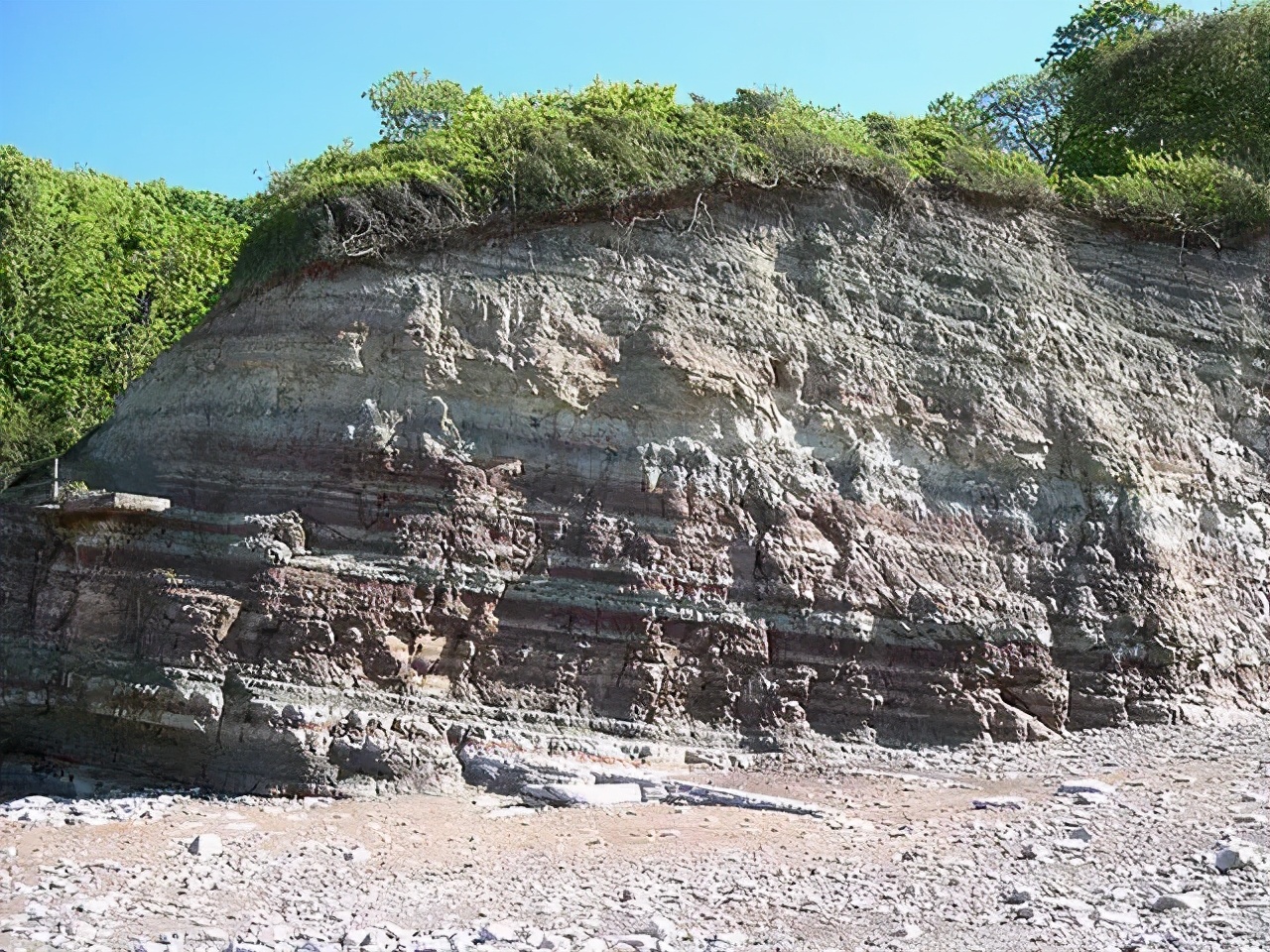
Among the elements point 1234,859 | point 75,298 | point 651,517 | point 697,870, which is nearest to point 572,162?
point 651,517

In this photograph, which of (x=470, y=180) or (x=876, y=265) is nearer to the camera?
(x=470, y=180)

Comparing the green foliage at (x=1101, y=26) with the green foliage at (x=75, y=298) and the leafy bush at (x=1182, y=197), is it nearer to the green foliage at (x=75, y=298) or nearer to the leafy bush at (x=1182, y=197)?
the leafy bush at (x=1182, y=197)

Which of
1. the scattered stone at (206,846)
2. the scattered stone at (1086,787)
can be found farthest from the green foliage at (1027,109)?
the scattered stone at (206,846)

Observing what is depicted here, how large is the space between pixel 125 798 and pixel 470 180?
7.22 meters

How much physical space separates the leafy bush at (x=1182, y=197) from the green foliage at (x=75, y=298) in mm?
14298

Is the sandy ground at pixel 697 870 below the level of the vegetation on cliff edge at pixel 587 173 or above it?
below

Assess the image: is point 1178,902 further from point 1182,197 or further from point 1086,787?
point 1182,197

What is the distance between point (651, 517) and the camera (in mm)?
13016

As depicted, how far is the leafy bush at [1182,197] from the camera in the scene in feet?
53.6

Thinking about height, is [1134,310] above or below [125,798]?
above

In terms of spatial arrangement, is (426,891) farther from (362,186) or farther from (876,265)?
(876,265)

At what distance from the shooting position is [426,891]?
30.1ft

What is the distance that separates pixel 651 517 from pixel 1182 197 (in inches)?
347

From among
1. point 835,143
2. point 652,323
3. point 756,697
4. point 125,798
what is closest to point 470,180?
point 652,323
